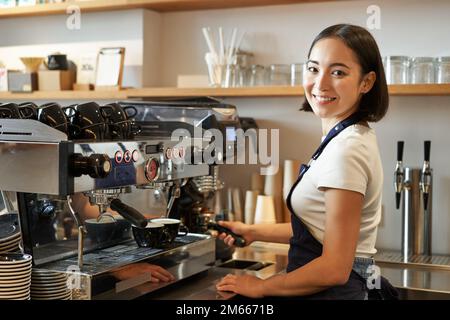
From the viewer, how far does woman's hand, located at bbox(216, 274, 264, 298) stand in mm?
1574

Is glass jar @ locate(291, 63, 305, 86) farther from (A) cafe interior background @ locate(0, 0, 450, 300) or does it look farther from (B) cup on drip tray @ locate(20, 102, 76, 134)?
(B) cup on drip tray @ locate(20, 102, 76, 134)

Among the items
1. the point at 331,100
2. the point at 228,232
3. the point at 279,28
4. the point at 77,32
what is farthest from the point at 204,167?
the point at 77,32

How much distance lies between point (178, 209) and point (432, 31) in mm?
1214

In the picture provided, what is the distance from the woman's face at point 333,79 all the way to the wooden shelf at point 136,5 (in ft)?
4.26

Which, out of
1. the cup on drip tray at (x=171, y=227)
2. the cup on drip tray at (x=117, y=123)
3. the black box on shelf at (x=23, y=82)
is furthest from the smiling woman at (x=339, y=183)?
the black box on shelf at (x=23, y=82)

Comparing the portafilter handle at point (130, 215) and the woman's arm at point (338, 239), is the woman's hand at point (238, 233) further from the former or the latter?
the woman's arm at point (338, 239)

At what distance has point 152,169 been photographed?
5.53 feet

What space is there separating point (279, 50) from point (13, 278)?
1.68 meters

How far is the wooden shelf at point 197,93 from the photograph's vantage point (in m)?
2.36

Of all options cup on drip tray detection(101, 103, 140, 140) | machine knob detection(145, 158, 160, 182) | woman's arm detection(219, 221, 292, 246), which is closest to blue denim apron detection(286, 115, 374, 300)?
woman's arm detection(219, 221, 292, 246)

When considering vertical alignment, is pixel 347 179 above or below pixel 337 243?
above

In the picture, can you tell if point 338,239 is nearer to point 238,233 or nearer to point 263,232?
point 263,232

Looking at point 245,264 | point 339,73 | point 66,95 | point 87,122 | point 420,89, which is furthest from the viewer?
point 66,95

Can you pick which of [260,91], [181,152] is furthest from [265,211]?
[181,152]
